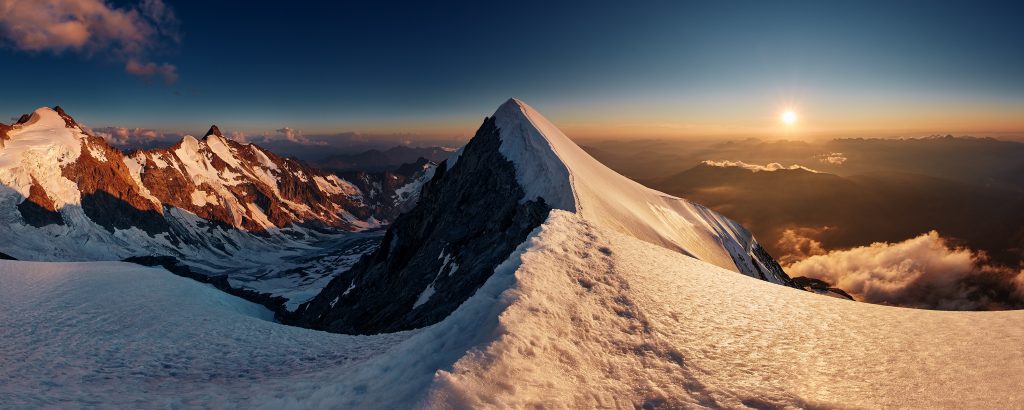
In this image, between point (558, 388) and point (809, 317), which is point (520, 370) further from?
point (809, 317)

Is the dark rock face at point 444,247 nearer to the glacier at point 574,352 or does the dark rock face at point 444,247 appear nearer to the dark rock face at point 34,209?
the glacier at point 574,352

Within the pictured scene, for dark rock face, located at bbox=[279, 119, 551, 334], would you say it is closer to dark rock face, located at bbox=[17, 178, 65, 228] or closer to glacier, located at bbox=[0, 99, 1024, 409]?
glacier, located at bbox=[0, 99, 1024, 409]

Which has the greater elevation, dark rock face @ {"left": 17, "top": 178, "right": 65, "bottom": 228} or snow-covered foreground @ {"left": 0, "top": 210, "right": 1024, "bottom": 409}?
snow-covered foreground @ {"left": 0, "top": 210, "right": 1024, "bottom": 409}

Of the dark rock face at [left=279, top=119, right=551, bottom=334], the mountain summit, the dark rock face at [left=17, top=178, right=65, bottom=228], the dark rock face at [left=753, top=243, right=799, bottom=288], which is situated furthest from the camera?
the dark rock face at [left=17, top=178, right=65, bottom=228]

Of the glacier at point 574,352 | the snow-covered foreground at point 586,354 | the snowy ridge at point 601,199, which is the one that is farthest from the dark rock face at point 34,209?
the snow-covered foreground at point 586,354

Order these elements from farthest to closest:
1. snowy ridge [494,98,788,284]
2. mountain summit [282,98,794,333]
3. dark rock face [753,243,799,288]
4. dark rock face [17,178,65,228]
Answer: dark rock face [17,178,65,228]
dark rock face [753,243,799,288]
snowy ridge [494,98,788,284]
mountain summit [282,98,794,333]

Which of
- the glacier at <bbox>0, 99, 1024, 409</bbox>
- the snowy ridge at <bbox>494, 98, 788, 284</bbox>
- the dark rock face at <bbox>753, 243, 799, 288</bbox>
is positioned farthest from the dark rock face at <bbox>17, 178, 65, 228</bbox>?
the dark rock face at <bbox>753, 243, 799, 288</bbox>
